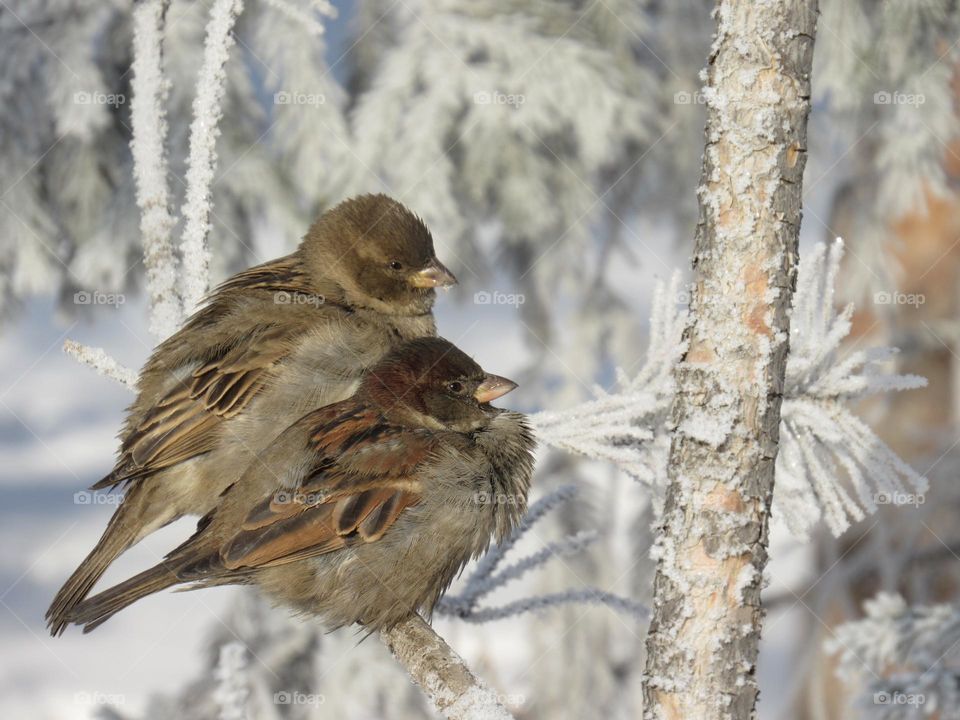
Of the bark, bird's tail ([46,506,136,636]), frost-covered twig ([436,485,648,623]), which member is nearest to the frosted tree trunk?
the bark

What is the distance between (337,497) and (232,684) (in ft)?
1.85

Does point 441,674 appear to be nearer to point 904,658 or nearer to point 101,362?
point 101,362

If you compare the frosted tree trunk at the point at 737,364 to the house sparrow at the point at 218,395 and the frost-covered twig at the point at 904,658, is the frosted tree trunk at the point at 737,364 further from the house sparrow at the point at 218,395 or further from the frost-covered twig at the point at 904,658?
the frost-covered twig at the point at 904,658

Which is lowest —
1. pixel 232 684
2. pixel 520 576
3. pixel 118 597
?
pixel 232 684

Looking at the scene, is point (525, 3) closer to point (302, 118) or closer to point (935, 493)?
point (302, 118)

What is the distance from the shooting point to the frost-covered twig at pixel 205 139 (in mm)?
2979

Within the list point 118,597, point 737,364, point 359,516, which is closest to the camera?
point 737,364

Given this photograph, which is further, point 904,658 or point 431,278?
point 904,658

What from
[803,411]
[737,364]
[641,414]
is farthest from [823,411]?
[737,364]

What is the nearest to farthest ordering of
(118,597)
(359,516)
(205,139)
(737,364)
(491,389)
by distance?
(737,364) < (118,597) < (359,516) < (205,139) < (491,389)

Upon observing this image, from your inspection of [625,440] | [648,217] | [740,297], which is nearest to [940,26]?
[648,217]

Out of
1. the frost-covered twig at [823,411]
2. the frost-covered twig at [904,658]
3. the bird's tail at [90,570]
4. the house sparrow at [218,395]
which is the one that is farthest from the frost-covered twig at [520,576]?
the frost-covered twig at [904,658]

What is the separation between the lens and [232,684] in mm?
2447

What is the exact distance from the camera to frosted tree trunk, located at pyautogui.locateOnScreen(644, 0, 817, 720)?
1.87 meters
